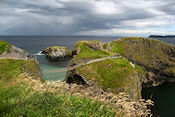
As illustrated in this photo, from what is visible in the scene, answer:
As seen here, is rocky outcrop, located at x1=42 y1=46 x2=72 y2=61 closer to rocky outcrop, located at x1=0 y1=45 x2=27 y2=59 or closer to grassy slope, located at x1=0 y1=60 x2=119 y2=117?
rocky outcrop, located at x1=0 y1=45 x2=27 y2=59

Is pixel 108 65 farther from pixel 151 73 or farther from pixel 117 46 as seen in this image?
pixel 151 73

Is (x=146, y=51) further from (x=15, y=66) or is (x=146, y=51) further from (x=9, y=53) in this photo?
(x=15, y=66)

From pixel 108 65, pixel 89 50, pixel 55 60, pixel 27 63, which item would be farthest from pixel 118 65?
pixel 55 60

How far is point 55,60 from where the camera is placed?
87.1 meters

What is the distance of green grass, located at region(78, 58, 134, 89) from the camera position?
28625 millimetres

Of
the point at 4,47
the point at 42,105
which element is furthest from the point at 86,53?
the point at 42,105

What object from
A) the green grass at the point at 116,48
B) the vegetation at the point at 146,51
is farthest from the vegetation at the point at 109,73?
the vegetation at the point at 146,51

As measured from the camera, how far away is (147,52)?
71375 millimetres

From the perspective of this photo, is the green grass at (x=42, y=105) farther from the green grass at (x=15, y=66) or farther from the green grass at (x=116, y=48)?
the green grass at (x=116, y=48)

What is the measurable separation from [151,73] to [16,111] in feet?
236

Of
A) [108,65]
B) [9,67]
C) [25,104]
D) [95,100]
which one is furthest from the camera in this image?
[108,65]

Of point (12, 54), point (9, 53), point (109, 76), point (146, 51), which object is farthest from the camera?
point (146, 51)

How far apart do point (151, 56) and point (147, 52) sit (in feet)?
9.89

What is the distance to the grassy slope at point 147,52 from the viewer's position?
67875 millimetres
